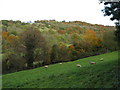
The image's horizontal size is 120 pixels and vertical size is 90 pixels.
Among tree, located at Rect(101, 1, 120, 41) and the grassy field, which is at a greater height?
tree, located at Rect(101, 1, 120, 41)

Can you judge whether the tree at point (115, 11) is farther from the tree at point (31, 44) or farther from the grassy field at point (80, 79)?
the tree at point (31, 44)

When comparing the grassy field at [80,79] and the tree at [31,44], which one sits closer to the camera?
the grassy field at [80,79]

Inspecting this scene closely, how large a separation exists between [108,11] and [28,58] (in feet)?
66.9

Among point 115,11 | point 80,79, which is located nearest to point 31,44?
point 80,79

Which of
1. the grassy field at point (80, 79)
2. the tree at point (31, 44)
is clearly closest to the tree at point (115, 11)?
the grassy field at point (80, 79)

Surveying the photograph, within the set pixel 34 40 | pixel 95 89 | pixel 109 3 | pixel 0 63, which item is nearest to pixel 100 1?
pixel 109 3

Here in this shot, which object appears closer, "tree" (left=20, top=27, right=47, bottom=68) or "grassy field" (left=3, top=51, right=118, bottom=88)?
"grassy field" (left=3, top=51, right=118, bottom=88)

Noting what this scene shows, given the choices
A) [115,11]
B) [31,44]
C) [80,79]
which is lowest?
[80,79]

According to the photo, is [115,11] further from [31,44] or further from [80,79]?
[31,44]

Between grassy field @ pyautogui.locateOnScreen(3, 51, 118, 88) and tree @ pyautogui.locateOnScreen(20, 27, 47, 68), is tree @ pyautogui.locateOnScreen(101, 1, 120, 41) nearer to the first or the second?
grassy field @ pyautogui.locateOnScreen(3, 51, 118, 88)

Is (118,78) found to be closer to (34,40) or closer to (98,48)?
(34,40)

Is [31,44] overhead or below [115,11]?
below

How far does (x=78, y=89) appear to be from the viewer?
23.8ft

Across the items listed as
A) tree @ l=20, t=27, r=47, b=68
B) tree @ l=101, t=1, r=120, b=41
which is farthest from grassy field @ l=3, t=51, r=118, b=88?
tree @ l=20, t=27, r=47, b=68
